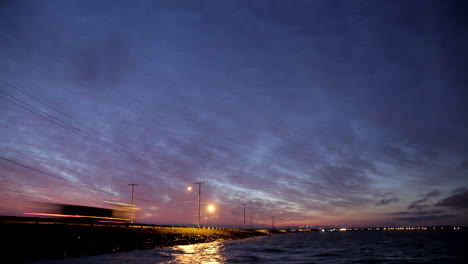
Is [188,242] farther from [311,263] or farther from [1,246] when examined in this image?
[1,246]

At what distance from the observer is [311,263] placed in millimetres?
26812

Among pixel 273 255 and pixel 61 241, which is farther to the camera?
pixel 273 255

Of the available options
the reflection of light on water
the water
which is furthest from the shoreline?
the reflection of light on water

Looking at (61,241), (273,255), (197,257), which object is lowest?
(273,255)

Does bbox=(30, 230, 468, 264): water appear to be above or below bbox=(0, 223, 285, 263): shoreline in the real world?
below

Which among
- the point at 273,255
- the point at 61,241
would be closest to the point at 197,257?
the point at 273,255

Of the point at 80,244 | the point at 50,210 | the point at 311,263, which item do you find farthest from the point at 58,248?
the point at 311,263

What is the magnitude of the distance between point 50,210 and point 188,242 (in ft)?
75.7

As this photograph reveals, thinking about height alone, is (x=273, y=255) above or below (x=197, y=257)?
below

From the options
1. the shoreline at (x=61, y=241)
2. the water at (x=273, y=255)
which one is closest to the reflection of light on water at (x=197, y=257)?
the water at (x=273, y=255)

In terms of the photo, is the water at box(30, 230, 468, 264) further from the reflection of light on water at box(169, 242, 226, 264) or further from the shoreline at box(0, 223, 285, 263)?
the shoreline at box(0, 223, 285, 263)

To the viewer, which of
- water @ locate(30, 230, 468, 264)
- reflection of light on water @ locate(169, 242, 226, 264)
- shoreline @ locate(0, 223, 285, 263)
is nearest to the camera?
shoreline @ locate(0, 223, 285, 263)

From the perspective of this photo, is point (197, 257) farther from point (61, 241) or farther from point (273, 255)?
point (61, 241)

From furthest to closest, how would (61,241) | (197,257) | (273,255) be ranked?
(273,255) → (197,257) → (61,241)
